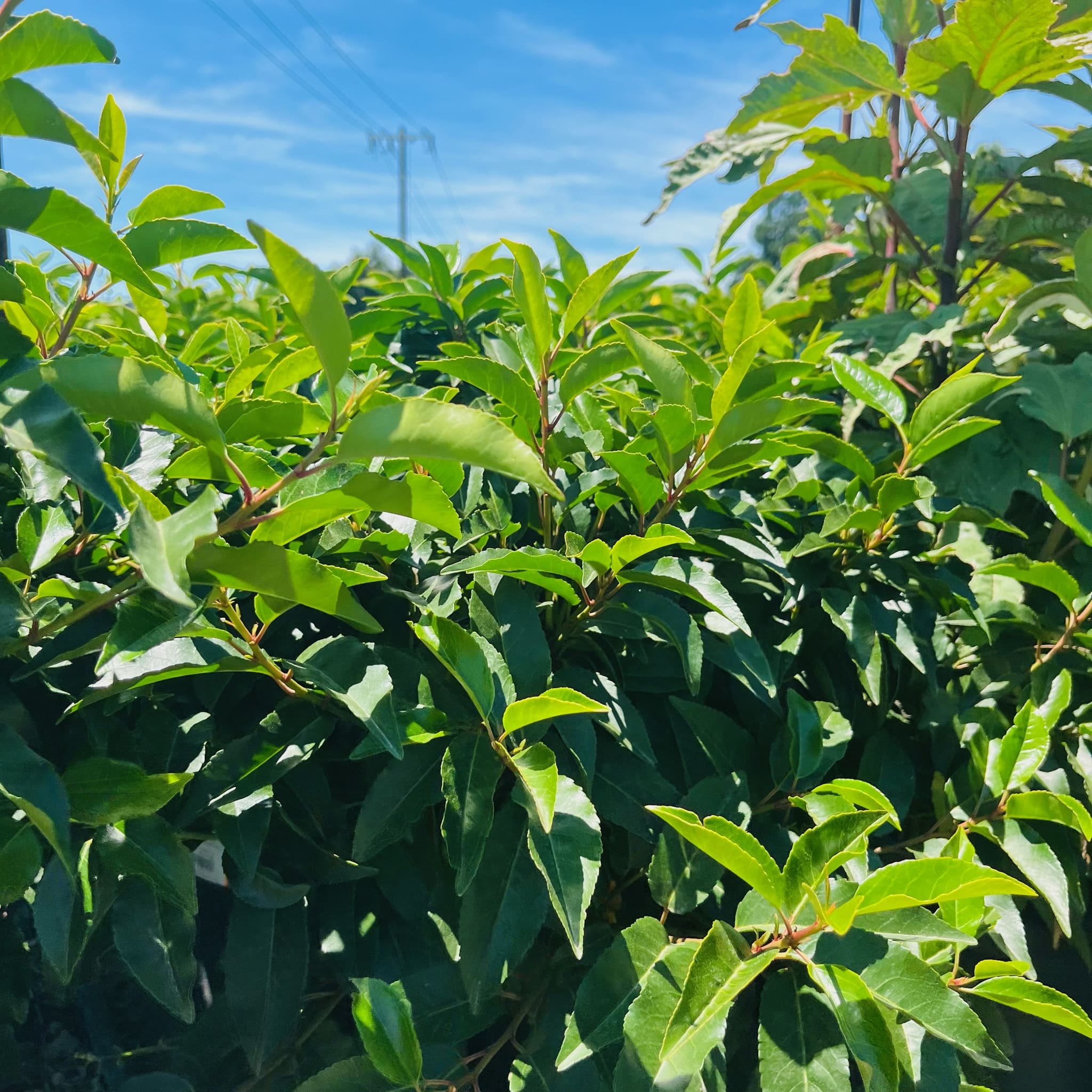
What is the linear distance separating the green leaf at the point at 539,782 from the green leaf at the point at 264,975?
0.38m

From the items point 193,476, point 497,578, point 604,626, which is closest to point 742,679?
point 604,626

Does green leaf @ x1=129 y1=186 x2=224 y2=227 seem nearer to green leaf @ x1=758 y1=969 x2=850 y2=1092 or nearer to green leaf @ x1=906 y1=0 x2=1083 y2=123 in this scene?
green leaf @ x1=758 y1=969 x2=850 y2=1092

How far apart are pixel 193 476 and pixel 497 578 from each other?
40 cm

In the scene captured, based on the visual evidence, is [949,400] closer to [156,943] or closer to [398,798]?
[398,798]

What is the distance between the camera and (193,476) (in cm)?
94

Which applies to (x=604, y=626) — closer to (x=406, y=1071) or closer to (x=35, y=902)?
(x=406, y=1071)

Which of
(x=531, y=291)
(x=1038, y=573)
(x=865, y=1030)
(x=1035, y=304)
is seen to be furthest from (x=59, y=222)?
(x=1035, y=304)

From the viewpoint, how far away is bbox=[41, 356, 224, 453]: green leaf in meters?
0.76

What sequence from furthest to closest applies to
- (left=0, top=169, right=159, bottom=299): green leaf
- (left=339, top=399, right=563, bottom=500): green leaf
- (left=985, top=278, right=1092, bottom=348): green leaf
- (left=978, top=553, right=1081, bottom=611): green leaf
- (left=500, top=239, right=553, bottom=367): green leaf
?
1. (left=985, top=278, right=1092, bottom=348): green leaf
2. (left=978, top=553, right=1081, bottom=611): green leaf
3. (left=500, top=239, right=553, bottom=367): green leaf
4. (left=0, top=169, right=159, bottom=299): green leaf
5. (left=339, top=399, right=563, bottom=500): green leaf

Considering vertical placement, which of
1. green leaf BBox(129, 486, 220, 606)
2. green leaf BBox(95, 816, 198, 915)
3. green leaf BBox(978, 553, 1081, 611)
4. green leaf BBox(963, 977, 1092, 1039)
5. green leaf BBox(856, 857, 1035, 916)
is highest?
green leaf BBox(129, 486, 220, 606)

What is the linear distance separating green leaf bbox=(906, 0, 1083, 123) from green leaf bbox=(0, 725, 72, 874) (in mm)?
1946

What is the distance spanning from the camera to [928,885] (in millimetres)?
913

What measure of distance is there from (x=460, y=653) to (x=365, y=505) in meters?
0.22

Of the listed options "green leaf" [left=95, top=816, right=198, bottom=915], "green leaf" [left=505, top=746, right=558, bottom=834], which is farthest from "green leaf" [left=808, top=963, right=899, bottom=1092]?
"green leaf" [left=95, top=816, right=198, bottom=915]
